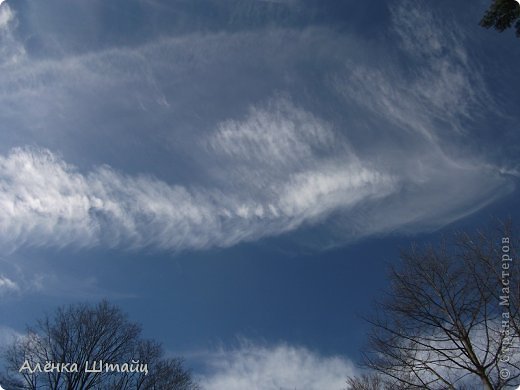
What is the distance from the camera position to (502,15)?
24.3ft

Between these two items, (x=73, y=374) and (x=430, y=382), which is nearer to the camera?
(x=430, y=382)

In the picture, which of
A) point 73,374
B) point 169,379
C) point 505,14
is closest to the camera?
point 505,14

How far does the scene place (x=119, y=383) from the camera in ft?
47.6

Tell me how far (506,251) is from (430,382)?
4024 millimetres

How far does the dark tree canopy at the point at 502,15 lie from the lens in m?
7.24

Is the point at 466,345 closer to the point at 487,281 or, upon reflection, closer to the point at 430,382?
the point at 430,382

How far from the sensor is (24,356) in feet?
43.9

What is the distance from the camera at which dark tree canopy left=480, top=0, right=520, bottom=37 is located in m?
7.24

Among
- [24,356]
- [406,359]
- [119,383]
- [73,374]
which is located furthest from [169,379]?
[406,359]

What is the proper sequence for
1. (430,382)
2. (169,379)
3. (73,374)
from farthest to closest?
1. (169,379)
2. (73,374)
3. (430,382)

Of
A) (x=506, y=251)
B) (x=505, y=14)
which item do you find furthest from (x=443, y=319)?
(x=505, y=14)

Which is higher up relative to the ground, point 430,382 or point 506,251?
point 506,251

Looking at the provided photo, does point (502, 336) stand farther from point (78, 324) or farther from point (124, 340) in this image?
point (78, 324)

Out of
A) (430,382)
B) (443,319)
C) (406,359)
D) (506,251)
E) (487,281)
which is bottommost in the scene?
(430,382)
